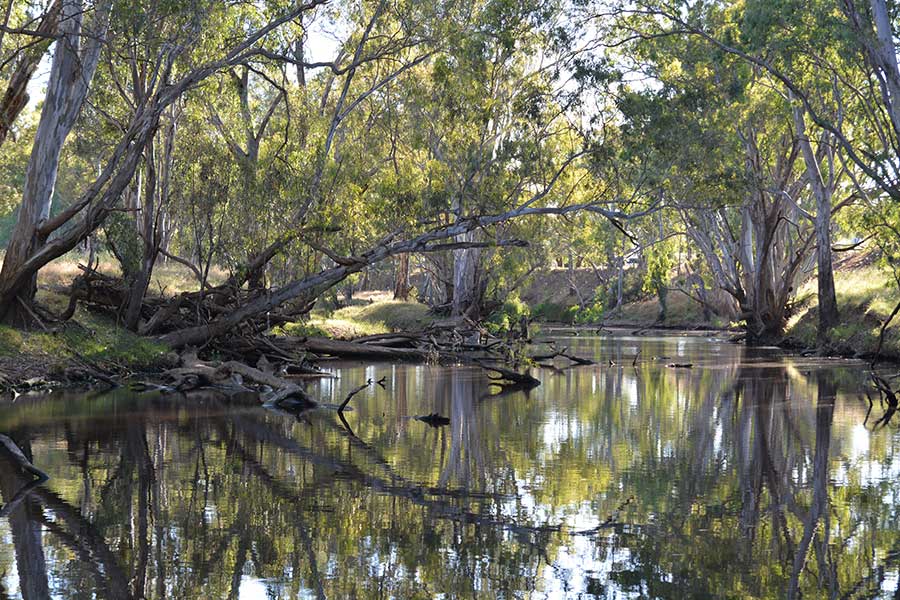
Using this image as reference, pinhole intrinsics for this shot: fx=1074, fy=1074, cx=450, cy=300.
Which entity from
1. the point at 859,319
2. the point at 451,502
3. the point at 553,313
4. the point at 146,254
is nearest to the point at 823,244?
the point at 859,319

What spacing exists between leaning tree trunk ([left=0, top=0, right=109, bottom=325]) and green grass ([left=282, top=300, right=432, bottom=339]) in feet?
34.1

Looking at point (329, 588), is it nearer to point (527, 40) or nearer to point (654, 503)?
point (654, 503)

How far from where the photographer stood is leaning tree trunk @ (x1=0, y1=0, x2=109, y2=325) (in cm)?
1855

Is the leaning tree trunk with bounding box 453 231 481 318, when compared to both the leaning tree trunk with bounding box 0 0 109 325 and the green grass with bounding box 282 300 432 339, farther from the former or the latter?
the leaning tree trunk with bounding box 0 0 109 325

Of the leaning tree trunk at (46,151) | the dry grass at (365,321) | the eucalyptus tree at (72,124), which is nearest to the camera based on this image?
the eucalyptus tree at (72,124)

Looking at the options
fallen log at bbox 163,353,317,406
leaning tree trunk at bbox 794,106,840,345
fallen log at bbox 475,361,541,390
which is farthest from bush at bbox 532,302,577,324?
fallen log at bbox 163,353,317,406

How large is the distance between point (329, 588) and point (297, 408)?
Answer: 34.1 feet

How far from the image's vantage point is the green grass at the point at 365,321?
31511 mm

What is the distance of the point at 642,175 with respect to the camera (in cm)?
2380

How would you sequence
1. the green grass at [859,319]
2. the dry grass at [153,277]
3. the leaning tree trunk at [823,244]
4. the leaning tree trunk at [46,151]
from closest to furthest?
the leaning tree trunk at [46,151]
the dry grass at [153,277]
the green grass at [859,319]
the leaning tree trunk at [823,244]

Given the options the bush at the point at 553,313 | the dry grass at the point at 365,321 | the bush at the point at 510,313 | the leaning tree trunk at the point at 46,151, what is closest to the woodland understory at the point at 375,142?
the leaning tree trunk at the point at 46,151

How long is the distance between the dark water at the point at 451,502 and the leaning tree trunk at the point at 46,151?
12.0 feet

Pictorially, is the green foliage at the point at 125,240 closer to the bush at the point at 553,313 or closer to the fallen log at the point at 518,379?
the fallen log at the point at 518,379

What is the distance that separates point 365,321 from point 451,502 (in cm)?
3100
